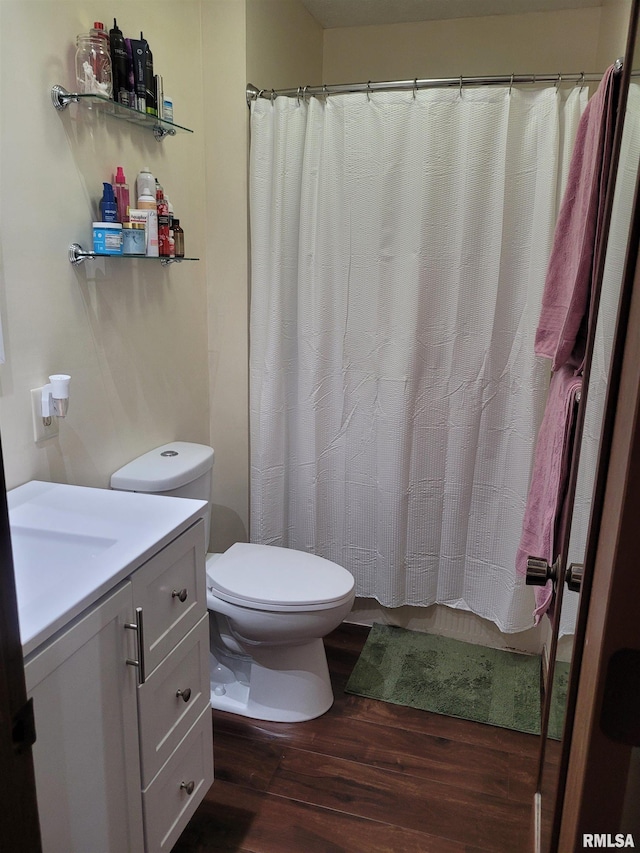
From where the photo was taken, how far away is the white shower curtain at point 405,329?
2141mm

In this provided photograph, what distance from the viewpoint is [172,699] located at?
1.44 metres

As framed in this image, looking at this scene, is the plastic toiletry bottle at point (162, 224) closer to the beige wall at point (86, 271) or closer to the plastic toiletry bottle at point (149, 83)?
the beige wall at point (86, 271)

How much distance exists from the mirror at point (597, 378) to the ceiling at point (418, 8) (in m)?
1.98

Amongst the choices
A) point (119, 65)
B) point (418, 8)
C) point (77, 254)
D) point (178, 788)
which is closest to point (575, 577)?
point (178, 788)

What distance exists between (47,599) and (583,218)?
4.24 feet

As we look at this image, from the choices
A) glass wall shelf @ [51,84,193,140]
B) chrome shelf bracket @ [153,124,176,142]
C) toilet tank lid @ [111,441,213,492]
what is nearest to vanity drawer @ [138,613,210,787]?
toilet tank lid @ [111,441,213,492]

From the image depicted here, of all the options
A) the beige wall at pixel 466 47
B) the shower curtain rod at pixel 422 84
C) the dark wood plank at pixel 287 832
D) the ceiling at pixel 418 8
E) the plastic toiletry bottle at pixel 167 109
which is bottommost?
the dark wood plank at pixel 287 832

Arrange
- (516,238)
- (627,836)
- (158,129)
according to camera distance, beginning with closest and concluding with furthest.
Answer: (627,836)
(158,129)
(516,238)

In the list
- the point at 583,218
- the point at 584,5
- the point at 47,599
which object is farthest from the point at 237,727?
the point at 584,5

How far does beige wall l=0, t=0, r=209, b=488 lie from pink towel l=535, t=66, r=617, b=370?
1188 mm

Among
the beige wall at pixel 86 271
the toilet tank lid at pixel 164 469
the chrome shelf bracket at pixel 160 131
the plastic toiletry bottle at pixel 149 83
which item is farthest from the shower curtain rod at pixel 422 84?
the toilet tank lid at pixel 164 469

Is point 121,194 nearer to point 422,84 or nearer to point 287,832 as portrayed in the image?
point 422,84

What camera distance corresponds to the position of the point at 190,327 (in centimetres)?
236

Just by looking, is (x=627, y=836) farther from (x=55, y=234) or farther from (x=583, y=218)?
(x=55, y=234)
